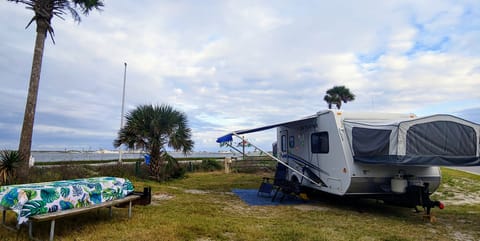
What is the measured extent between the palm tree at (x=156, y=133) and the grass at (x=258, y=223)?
4730 millimetres

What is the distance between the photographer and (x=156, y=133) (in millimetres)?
12891

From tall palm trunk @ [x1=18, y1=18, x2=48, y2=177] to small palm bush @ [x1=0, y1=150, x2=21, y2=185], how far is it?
581 millimetres

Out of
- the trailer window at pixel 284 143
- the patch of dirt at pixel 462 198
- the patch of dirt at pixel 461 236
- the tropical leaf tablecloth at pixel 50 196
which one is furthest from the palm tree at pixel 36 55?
the patch of dirt at pixel 462 198

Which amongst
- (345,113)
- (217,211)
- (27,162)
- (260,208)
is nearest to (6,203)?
(217,211)

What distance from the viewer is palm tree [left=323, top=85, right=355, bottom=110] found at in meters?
27.5

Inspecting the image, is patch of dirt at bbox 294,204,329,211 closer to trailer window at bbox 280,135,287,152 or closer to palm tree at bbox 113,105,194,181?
trailer window at bbox 280,135,287,152

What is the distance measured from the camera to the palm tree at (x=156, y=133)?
12867 millimetres

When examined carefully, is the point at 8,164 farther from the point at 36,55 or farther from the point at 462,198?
the point at 462,198

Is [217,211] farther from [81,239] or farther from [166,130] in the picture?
[166,130]

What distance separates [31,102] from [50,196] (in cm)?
660

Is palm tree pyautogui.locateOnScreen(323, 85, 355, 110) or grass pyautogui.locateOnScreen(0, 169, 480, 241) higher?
palm tree pyautogui.locateOnScreen(323, 85, 355, 110)

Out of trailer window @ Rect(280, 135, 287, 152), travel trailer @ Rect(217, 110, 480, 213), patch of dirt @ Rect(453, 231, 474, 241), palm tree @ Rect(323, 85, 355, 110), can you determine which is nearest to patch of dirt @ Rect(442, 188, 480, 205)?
travel trailer @ Rect(217, 110, 480, 213)

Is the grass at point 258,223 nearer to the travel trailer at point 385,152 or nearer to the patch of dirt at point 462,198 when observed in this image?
the travel trailer at point 385,152

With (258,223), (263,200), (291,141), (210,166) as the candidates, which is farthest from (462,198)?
(210,166)
